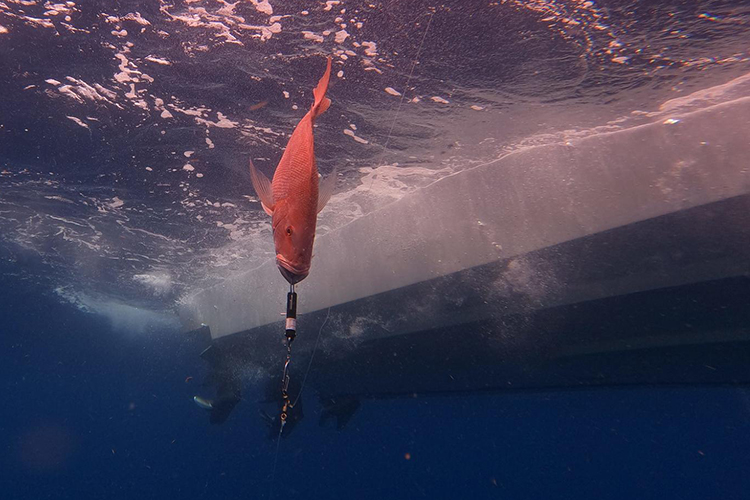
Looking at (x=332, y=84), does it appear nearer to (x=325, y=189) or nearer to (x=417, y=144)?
(x=417, y=144)

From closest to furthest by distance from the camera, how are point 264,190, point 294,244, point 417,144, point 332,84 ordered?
point 294,244 → point 264,190 → point 332,84 → point 417,144

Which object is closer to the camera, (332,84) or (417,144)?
(332,84)

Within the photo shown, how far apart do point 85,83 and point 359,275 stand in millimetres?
8161

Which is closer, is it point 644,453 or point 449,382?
point 449,382

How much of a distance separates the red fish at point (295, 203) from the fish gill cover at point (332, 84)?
5.19 m

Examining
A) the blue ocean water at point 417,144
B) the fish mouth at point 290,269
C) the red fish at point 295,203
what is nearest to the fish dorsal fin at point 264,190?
A: the red fish at point 295,203

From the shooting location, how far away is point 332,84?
7906 millimetres

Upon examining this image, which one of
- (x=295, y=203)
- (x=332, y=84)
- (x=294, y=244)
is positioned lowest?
(x=332, y=84)

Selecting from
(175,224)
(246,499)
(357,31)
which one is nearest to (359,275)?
(357,31)

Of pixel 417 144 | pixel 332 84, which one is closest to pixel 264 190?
pixel 332 84

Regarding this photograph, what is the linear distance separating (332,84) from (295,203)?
6683 mm

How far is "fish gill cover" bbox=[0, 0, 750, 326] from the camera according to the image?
637 centimetres

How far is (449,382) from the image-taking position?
36.4 ft

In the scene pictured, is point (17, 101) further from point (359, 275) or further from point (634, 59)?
point (634, 59)
